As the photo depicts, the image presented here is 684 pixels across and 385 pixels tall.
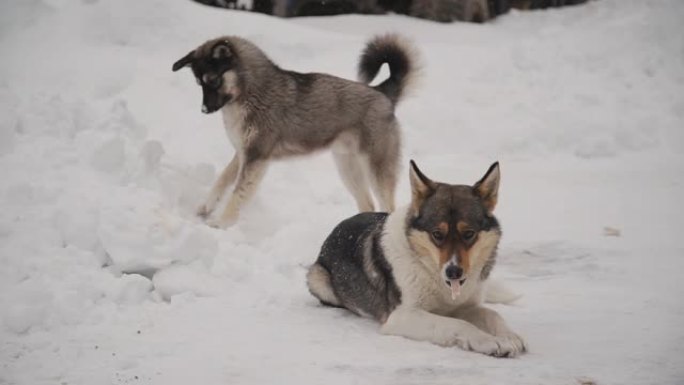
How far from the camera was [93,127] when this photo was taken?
21.8ft

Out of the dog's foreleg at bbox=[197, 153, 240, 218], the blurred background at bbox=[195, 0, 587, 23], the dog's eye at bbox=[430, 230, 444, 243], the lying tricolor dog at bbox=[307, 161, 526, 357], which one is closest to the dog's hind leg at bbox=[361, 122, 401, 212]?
the dog's foreleg at bbox=[197, 153, 240, 218]

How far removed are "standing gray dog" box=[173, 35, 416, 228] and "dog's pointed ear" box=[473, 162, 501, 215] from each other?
321 centimetres

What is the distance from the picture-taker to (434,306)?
450cm

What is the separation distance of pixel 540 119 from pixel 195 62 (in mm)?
5489

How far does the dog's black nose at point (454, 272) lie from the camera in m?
4.04

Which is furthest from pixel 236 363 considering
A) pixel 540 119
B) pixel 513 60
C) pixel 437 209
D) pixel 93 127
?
pixel 513 60

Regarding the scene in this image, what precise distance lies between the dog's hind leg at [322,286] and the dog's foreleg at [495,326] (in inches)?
36.5

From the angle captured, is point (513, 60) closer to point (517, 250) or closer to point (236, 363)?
point (517, 250)

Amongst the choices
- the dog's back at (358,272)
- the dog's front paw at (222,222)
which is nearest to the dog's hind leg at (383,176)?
the dog's front paw at (222,222)

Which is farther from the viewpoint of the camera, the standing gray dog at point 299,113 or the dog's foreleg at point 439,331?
the standing gray dog at point 299,113

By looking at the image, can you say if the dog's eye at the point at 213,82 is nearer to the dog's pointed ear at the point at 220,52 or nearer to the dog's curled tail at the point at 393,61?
the dog's pointed ear at the point at 220,52

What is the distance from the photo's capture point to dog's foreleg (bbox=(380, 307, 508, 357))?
Answer: 4.07 metres

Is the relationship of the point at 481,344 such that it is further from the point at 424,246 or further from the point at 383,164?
the point at 383,164

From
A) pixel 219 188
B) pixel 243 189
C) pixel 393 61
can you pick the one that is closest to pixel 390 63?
pixel 393 61
